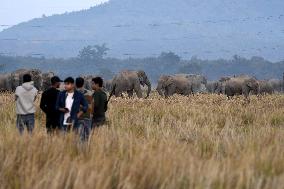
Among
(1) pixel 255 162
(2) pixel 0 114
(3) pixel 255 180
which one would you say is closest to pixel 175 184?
(3) pixel 255 180

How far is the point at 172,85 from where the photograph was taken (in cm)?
3200

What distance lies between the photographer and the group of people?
29.6 feet

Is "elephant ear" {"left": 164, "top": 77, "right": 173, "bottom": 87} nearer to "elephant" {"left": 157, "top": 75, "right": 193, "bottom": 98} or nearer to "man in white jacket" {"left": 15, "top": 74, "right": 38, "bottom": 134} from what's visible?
"elephant" {"left": 157, "top": 75, "right": 193, "bottom": 98}

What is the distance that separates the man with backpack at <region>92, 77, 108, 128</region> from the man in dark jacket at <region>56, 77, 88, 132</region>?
Result: 0.62 m

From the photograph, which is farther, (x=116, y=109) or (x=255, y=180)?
Answer: (x=116, y=109)

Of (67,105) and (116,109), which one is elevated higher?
(67,105)

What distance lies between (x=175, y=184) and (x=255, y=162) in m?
1.50

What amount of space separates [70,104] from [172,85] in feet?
76.0

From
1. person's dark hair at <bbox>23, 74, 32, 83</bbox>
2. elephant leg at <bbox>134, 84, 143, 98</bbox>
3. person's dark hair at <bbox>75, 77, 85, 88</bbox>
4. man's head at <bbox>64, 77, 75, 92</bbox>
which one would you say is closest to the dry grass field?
man's head at <bbox>64, 77, 75, 92</bbox>

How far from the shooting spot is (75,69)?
196m

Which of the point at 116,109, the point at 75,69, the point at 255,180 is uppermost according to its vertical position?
the point at 255,180

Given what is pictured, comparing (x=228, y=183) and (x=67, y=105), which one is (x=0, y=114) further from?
(x=228, y=183)

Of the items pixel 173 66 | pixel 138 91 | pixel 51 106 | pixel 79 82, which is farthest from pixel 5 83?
pixel 173 66

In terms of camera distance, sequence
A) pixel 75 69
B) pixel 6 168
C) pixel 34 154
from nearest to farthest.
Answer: pixel 6 168, pixel 34 154, pixel 75 69
